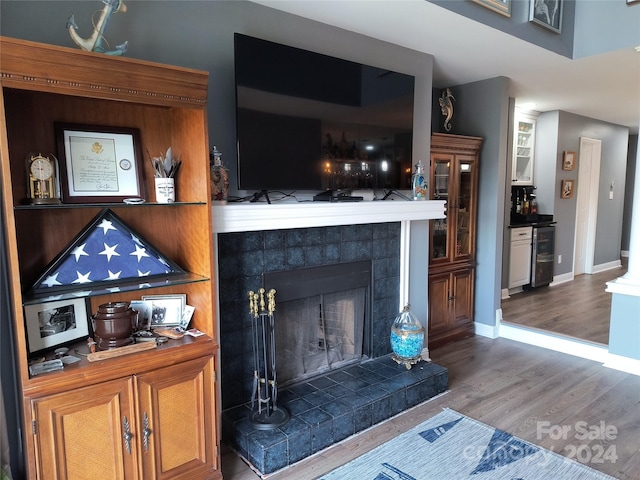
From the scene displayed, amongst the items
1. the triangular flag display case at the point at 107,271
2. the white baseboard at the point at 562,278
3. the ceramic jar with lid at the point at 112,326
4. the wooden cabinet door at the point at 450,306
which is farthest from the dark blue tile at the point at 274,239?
the white baseboard at the point at 562,278

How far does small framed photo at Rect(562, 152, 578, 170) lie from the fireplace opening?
4445mm

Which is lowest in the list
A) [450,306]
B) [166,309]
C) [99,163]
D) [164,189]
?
[450,306]

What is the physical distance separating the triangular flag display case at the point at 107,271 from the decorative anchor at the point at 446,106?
2822 mm

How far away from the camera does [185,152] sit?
205cm

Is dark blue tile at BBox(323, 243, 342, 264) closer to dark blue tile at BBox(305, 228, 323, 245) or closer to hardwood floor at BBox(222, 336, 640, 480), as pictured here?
dark blue tile at BBox(305, 228, 323, 245)

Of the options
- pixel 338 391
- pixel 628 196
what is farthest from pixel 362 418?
pixel 628 196

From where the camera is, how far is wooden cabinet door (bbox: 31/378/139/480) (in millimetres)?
1560

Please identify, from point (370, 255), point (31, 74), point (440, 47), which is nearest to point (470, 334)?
point (370, 255)

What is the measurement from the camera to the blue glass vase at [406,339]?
294 cm

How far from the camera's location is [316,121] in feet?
8.45

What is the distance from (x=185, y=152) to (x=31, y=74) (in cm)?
69

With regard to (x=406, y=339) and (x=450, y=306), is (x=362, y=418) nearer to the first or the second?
(x=406, y=339)

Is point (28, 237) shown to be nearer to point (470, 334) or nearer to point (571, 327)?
point (470, 334)

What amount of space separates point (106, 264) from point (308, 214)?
3.56 feet
